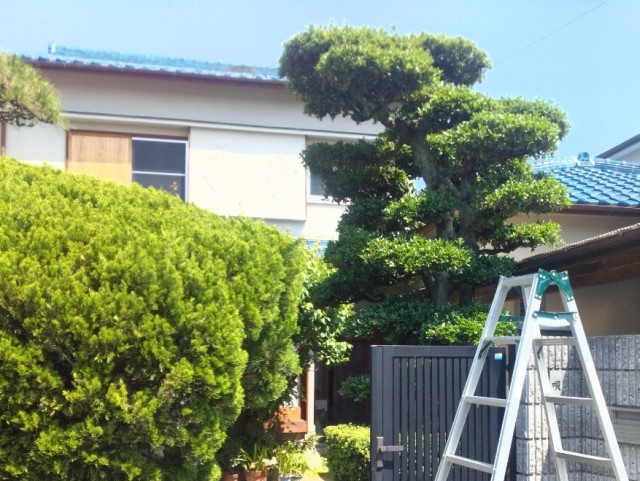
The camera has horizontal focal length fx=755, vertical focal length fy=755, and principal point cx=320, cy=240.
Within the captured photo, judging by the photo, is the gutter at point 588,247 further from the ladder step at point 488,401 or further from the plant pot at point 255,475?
the plant pot at point 255,475

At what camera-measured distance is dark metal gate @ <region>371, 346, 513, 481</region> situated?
18.7 ft

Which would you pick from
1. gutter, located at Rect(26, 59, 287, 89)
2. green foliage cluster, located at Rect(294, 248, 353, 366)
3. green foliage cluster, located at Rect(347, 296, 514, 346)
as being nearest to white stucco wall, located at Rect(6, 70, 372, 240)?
gutter, located at Rect(26, 59, 287, 89)

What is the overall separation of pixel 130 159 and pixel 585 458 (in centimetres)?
992

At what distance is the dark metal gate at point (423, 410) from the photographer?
5688 mm

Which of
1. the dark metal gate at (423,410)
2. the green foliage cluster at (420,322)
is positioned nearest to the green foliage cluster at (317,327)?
the green foliage cluster at (420,322)

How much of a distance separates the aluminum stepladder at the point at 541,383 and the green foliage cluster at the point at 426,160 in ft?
5.93

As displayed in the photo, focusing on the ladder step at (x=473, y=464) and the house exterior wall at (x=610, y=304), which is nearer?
the ladder step at (x=473, y=464)

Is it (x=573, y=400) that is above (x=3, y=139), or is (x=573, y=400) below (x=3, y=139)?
below

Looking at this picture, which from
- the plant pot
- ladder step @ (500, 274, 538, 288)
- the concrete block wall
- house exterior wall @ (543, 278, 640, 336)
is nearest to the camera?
ladder step @ (500, 274, 538, 288)

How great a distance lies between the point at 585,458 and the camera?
5191 mm

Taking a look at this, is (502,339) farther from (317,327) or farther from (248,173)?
(248,173)

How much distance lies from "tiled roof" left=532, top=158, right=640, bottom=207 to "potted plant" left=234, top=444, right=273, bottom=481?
543cm

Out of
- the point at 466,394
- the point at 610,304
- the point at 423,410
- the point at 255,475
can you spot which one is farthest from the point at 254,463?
the point at 610,304

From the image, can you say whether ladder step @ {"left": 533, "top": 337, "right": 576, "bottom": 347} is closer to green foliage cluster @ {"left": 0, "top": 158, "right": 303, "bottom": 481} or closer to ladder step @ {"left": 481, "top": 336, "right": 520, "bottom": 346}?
ladder step @ {"left": 481, "top": 336, "right": 520, "bottom": 346}
